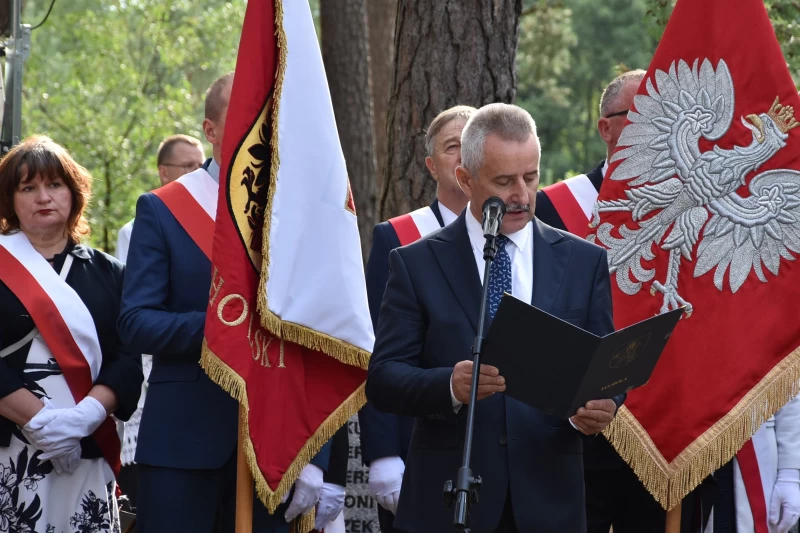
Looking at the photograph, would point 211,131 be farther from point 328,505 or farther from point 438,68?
point 438,68

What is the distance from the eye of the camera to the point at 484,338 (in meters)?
3.71

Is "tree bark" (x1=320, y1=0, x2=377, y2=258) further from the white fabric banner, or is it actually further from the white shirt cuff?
the white shirt cuff

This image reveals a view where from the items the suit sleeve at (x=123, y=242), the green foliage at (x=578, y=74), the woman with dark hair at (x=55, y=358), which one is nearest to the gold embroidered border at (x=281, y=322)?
the woman with dark hair at (x=55, y=358)

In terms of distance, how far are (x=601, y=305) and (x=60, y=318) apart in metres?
2.36

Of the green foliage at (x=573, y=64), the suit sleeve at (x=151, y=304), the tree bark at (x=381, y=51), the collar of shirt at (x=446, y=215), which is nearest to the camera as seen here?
the suit sleeve at (x=151, y=304)

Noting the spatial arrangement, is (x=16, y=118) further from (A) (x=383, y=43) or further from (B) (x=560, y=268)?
(A) (x=383, y=43)

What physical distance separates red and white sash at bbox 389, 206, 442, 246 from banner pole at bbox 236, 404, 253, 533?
3.66ft

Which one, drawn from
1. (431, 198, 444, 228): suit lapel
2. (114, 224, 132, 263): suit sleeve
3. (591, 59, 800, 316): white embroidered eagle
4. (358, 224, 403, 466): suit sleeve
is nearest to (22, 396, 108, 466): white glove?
(358, 224, 403, 466): suit sleeve

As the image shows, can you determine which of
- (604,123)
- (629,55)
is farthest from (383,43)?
(629,55)

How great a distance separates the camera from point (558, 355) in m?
3.68

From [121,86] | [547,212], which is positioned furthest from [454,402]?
[121,86]

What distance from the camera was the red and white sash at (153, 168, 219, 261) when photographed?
5.09 m

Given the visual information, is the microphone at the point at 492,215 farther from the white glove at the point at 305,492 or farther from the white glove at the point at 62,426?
the white glove at the point at 62,426

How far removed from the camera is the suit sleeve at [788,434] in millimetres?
5273
